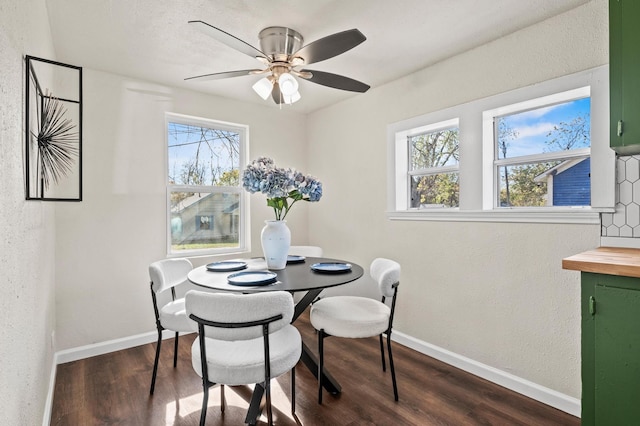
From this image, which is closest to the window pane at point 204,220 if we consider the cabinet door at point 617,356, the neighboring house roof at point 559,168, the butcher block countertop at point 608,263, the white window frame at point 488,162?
the white window frame at point 488,162

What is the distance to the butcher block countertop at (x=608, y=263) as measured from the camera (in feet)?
4.47

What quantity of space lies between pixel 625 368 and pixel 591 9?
76.1 inches

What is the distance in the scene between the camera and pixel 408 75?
298 centimetres

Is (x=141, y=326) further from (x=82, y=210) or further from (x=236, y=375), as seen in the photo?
(x=236, y=375)

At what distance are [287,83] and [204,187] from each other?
6.00 feet

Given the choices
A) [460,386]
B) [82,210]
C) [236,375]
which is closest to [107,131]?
[82,210]

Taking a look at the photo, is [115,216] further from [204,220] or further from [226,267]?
[226,267]

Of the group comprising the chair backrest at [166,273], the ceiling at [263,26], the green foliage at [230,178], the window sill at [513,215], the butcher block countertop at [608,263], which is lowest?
the chair backrest at [166,273]

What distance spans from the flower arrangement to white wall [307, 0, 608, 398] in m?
1.17

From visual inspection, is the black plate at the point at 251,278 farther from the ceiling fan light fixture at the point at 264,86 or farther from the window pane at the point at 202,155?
the window pane at the point at 202,155

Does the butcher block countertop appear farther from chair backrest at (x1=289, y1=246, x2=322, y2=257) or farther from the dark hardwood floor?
chair backrest at (x1=289, y1=246, x2=322, y2=257)

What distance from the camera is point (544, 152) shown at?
7.50 ft

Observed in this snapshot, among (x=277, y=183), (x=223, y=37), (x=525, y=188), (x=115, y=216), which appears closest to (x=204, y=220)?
(x=115, y=216)

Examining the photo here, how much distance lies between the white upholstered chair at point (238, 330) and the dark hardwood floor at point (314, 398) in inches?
23.1
